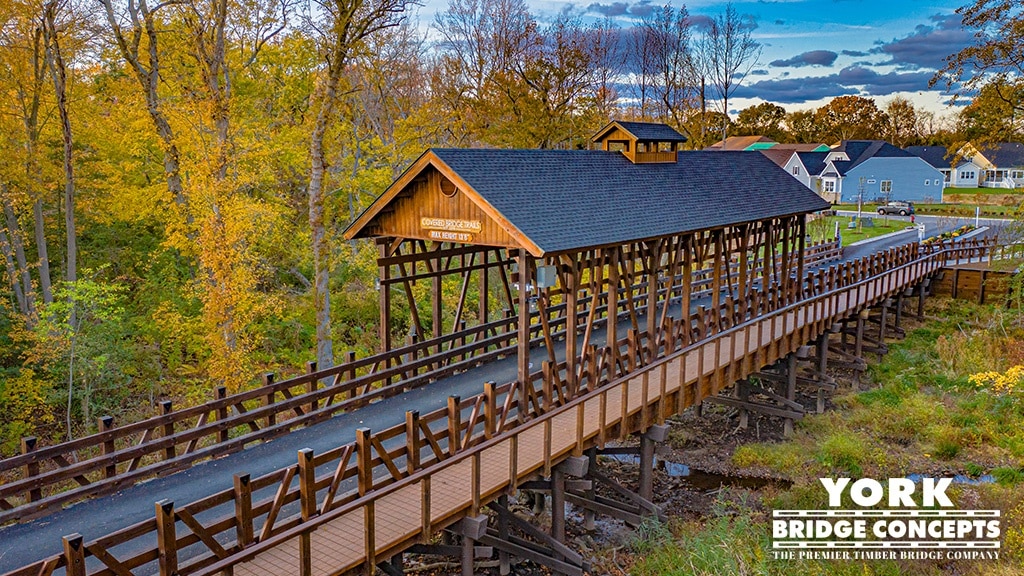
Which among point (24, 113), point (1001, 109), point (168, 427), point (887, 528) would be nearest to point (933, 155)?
point (1001, 109)

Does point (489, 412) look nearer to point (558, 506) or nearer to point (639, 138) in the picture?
point (558, 506)

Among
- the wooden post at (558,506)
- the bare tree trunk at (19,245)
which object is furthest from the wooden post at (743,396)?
the bare tree trunk at (19,245)

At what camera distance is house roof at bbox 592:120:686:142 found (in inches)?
703

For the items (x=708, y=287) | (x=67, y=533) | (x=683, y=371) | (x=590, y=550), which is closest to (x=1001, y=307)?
(x=708, y=287)

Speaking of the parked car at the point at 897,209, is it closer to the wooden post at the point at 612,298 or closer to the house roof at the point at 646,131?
the house roof at the point at 646,131

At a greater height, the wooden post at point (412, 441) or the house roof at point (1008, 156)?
the house roof at point (1008, 156)

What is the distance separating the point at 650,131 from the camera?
18.3m

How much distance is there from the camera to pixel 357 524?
952cm

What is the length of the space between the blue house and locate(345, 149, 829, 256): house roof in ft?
177

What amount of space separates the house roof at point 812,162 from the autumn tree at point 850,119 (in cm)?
3004

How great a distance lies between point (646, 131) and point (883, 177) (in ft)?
196

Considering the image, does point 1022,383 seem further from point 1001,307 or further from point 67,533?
point 67,533

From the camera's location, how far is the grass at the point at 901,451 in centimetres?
1125

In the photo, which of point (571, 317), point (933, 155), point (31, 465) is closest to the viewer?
point (31, 465)
